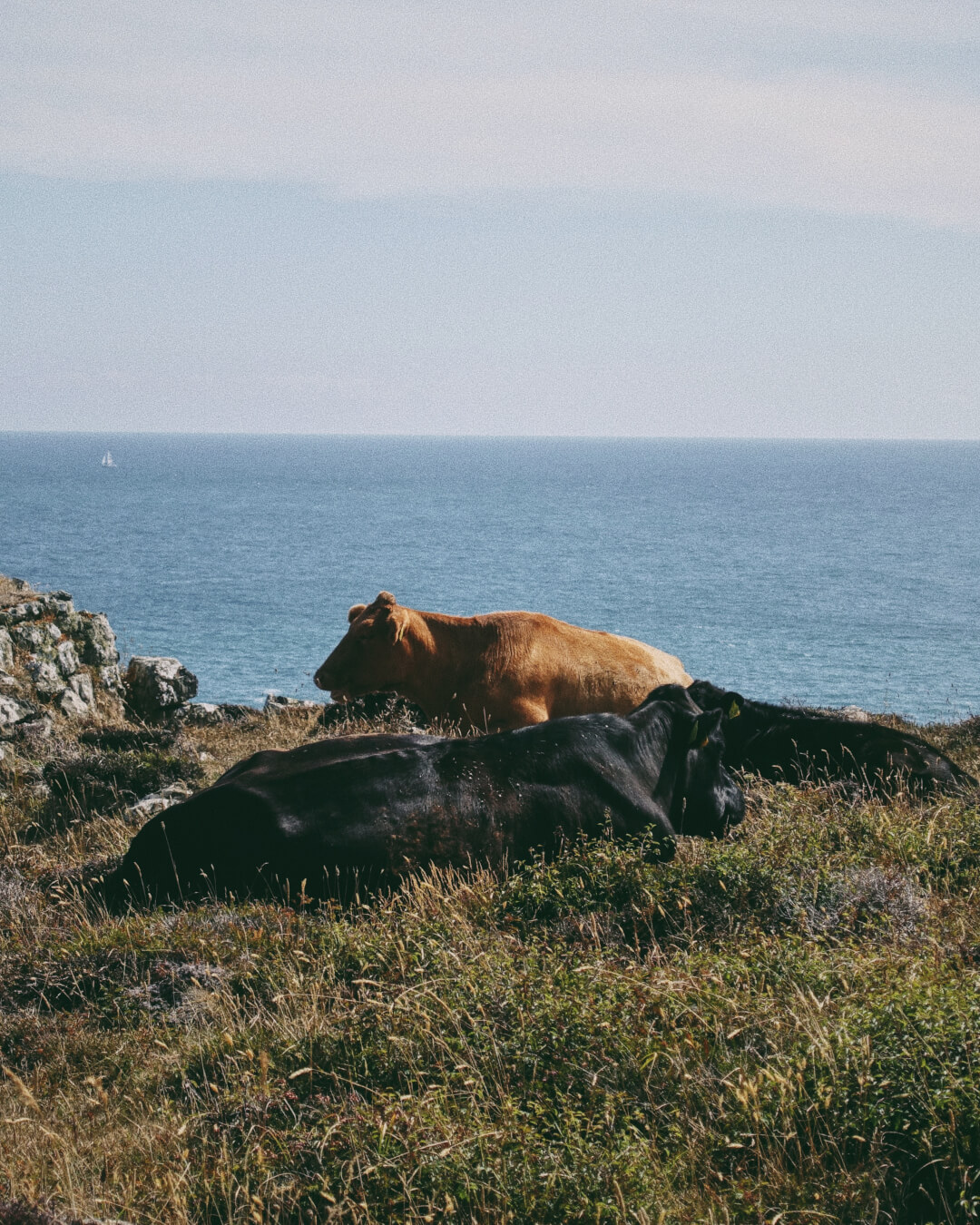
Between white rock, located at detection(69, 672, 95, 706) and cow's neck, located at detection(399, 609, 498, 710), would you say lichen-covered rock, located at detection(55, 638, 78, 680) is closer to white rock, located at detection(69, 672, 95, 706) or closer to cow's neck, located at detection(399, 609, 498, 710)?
white rock, located at detection(69, 672, 95, 706)

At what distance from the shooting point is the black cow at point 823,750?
1002 cm

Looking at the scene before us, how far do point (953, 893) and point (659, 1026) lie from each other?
3.20 meters

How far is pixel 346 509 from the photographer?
16838 centimetres

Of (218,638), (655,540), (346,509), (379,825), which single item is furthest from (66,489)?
(379,825)

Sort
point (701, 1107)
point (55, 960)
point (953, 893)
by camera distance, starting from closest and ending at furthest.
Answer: point (701, 1107) → point (55, 960) → point (953, 893)

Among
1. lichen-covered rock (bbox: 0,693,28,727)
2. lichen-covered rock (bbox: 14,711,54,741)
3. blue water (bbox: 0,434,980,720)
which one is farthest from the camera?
blue water (bbox: 0,434,980,720)

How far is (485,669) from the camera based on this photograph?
13.2m

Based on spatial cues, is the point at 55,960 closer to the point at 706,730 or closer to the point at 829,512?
the point at 706,730

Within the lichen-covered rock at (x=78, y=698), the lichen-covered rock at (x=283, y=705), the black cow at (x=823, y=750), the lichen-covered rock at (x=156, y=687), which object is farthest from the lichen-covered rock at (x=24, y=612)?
the black cow at (x=823, y=750)

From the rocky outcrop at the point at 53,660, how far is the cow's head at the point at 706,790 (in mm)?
8647

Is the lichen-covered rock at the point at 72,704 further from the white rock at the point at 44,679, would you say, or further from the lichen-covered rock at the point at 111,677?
the lichen-covered rock at the point at 111,677

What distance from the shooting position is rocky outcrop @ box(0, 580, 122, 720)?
15.4 m

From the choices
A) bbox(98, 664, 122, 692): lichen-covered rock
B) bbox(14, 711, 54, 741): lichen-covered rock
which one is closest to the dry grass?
bbox(98, 664, 122, 692): lichen-covered rock

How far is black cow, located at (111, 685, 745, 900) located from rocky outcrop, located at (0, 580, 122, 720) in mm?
7417
